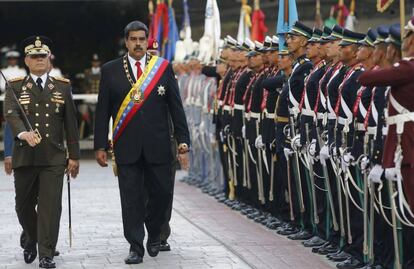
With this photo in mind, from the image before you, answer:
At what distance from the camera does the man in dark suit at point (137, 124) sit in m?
9.48

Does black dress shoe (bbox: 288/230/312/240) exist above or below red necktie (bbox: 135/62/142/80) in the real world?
below

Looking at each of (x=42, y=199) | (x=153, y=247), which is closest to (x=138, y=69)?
(x=42, y=199)

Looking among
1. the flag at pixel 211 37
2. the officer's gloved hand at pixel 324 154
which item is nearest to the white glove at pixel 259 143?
the officer's gloved hand at pixel 324 154

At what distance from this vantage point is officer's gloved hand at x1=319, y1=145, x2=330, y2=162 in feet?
31.4

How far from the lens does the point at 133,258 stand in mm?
9422

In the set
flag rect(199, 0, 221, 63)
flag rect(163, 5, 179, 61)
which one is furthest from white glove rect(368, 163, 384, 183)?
flag rect(163, 5, 179, 61)

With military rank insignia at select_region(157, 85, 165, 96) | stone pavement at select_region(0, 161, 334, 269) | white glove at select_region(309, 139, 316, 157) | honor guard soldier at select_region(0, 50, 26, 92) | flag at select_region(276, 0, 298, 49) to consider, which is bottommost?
stone pavement at select_region(0, 161, 334, 269)

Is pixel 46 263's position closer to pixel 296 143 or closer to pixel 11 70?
pixel 296 143

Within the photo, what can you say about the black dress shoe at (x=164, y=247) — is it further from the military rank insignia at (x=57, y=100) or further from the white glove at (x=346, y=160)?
the white glove at (x=346, y=160)

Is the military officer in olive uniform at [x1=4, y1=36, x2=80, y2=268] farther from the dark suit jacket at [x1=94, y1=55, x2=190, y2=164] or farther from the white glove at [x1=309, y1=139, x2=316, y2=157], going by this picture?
the white glove at [x1=309, y1=139, x2=316, y2=157]

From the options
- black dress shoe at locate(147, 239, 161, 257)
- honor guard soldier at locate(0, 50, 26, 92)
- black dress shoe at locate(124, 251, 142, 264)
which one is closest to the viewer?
black dress shoe at locate(124, 251, 142, 264)

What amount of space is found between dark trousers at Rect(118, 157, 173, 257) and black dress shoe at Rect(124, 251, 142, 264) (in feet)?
0.10

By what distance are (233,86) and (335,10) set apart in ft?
39.6

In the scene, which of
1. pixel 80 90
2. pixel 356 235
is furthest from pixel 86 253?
pixel 80 90
